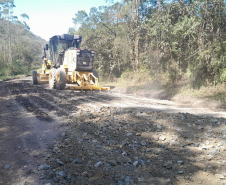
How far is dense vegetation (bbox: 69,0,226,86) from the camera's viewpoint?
1310cm

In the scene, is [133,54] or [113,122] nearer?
[113,122]

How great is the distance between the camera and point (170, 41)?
15.3 metres

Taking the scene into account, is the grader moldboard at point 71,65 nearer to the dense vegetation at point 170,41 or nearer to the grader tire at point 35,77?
the grader tire at point 35,77

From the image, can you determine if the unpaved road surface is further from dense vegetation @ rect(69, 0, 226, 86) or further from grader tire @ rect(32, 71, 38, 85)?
grader tire @ rect(32, 71, 38, 85)

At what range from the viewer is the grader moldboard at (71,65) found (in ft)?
43.2

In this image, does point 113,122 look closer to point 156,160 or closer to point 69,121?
point 69,121

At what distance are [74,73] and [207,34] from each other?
890 cm

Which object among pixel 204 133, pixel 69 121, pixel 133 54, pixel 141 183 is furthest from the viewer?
pixel 133 54

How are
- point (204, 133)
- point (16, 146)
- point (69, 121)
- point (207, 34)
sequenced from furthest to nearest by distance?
point (207, 34) < point (69, 121) < point (204, 133) < point (16, 146)

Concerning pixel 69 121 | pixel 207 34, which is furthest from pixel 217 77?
pixel 69 121

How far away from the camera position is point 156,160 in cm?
411

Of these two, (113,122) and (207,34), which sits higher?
(207,34)

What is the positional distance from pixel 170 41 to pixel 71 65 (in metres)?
7.37

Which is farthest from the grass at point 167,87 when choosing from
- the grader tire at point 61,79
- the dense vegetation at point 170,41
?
the grader tire at point 61,79
